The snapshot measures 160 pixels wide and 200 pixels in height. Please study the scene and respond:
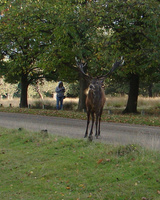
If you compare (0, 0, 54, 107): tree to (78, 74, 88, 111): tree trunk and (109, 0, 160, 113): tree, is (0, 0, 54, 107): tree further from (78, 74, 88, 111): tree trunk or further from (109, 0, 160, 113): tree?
(109, 0, 160, 113): tree

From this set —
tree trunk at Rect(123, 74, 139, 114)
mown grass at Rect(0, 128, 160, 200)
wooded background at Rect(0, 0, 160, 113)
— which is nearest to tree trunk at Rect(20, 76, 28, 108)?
wooded background at Rect(0, 0, 160, 113)

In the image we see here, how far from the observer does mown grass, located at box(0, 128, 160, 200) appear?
5574 millimetres

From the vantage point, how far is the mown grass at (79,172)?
557 centimetres

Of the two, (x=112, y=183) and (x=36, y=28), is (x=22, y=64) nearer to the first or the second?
(x=36, y=28)

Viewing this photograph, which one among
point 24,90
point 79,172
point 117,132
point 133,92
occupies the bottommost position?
point 79,172

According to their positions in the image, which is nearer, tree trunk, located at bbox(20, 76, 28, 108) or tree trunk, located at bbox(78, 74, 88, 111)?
tree trunk, located at bbox(78, 74, 88, 111)

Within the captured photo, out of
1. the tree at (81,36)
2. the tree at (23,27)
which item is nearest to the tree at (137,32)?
the tree at (81,36)

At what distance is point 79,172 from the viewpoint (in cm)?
662

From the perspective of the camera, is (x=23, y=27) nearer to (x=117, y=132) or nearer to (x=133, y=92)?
(x=133, y=92)

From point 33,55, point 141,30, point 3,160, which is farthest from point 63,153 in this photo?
point 33,55

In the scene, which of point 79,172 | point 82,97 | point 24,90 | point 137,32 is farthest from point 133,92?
point 79,172

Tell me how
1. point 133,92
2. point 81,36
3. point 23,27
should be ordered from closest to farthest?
point 81,36, point 23,27, point 133,92

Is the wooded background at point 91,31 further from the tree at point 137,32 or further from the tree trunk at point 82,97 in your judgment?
the tree trunk at point 82,97

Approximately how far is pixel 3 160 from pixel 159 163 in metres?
3.89
